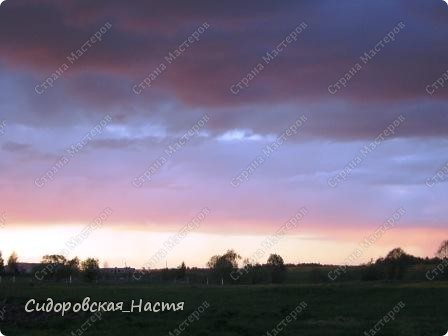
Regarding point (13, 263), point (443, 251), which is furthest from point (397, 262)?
point (13, 263)

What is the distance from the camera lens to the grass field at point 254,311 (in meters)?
32.8

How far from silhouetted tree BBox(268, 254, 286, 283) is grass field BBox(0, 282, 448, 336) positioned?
21.7 m

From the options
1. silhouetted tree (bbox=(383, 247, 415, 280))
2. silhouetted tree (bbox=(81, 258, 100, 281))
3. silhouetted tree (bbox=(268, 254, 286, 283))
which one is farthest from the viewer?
silhouetted tree (bbox=(81, 258, 100, 281))

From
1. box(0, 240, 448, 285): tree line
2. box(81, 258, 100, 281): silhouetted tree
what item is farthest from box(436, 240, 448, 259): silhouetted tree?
box(81, 258, 100, 281): silhouetted tree

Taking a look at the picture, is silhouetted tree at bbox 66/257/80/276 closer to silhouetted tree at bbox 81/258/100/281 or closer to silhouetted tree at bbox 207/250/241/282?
silhouetted tree at bbox 81/258/100/281

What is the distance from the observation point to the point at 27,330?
36062 millimetres

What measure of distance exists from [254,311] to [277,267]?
34.8 m

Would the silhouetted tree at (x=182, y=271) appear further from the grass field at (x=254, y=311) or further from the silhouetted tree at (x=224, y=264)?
the grass field at (x=254, y=311)

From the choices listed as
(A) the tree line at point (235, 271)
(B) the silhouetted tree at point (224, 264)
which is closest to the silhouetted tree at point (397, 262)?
(A) the tree line at point (235, 271)

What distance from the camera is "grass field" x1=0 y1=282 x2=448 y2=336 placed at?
3281 cm

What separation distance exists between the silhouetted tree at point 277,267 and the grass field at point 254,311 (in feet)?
71.3

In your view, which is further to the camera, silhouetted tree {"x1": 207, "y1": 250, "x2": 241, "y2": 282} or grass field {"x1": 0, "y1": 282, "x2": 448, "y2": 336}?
silhouetted tree {"x1": 207, "y1": 250, "x2": 241, "y2": 282}

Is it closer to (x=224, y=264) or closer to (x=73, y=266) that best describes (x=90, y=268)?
(x=73, y=266)

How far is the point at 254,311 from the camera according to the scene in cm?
3947
